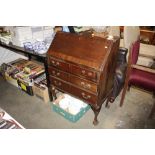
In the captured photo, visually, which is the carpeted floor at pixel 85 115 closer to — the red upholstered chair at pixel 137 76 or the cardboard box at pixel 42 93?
the cardboard box at pixel 42 93

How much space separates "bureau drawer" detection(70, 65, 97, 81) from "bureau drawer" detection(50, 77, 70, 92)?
0.84ft

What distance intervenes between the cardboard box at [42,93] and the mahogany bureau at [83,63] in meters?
0.39

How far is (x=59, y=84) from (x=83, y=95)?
1.20 feet

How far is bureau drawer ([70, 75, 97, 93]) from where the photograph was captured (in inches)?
66.0

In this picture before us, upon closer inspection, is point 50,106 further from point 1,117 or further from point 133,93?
point 133,93

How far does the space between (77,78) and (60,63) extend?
258 millimetres

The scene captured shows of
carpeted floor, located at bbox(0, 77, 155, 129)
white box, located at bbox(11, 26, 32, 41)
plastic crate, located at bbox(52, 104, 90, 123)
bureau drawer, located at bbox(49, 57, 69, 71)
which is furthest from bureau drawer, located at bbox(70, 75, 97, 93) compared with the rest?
white box, located at bbox(11, 26, 32, 41)

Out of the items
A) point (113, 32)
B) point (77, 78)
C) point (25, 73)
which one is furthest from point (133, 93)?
point (25, 73)

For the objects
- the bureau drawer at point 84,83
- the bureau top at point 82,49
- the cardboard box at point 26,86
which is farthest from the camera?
the cardboard box at point 26,86

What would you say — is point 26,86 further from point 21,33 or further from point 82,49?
point 82,49

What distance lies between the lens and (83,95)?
183cm

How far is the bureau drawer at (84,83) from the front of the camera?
1.68 meters

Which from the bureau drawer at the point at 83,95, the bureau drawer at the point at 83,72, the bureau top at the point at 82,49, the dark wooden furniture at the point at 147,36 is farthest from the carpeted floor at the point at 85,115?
the dark wooden furniture at the point at 147,36

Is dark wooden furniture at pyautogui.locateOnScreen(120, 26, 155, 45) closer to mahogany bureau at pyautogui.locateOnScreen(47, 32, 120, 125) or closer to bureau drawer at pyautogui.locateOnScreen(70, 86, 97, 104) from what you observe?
mahogany bureau at pyautogui.locateOnScreen(47, 32, 120, 125)
